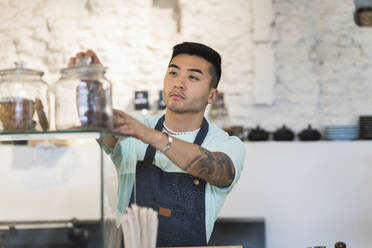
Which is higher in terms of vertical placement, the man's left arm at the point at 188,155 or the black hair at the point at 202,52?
the black hair at the point at 202,52

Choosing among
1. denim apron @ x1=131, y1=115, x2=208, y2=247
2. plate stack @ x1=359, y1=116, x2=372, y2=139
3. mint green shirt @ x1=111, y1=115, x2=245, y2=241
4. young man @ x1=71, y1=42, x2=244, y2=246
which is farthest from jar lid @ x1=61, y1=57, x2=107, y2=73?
plate stack @ x1=359, y1=116, x2=372, y2=139

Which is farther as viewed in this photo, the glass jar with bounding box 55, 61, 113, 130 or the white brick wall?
the white brick wall

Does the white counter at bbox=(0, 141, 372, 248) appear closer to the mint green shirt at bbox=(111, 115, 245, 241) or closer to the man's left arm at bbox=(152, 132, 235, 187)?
the mint green shirt at bbox=(111, 115, 245, 241)

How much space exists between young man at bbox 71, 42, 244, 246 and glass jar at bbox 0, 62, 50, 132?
0.39 meters

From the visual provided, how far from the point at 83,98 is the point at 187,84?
2.82 feet

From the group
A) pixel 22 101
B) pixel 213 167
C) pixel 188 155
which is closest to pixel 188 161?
pixel 188 155

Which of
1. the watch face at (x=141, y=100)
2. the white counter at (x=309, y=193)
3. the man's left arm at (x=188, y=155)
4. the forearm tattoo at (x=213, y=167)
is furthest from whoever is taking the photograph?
the watch face at (x=141, y=100)

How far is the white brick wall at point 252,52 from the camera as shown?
12.3ft

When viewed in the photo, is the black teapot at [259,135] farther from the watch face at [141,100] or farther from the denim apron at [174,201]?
the denim apron at [174,201]

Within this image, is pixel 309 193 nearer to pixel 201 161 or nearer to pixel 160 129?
pixel 160 129

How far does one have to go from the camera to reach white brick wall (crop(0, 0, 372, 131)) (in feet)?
12.3

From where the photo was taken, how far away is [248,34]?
3.79 m

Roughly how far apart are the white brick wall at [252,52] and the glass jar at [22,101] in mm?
2649

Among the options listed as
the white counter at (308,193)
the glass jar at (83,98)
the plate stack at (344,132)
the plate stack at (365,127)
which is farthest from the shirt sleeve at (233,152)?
the plate stack at (365,127)
